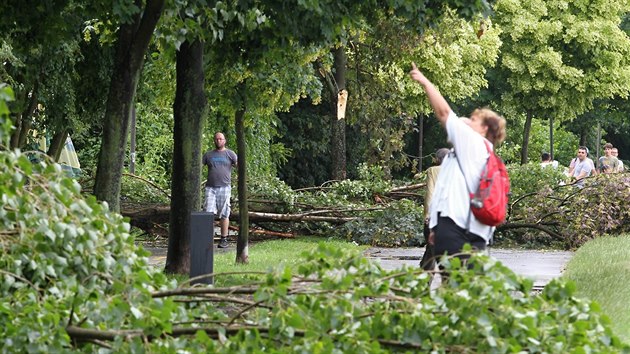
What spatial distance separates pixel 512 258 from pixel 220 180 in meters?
4.89

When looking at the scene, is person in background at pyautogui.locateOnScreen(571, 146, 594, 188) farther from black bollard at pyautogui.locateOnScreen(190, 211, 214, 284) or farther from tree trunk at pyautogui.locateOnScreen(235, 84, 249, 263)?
black bollard at pyautogui.locateOnScreen(190, 211, 214, 284)

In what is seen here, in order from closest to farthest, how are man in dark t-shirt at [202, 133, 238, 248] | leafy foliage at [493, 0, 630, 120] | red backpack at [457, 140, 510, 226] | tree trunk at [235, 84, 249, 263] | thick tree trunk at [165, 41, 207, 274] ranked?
red backpack at [457, 140, 510, 226], thick tree trunk at [165, 41, 207, 274], tree trunk at [235, 84, 249, 263], man in dark t-shirt at [202, 133, 238, 248], leafy foliage at [493, 0, 630, 120]

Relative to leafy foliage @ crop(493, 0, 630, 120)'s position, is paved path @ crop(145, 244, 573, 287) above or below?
below

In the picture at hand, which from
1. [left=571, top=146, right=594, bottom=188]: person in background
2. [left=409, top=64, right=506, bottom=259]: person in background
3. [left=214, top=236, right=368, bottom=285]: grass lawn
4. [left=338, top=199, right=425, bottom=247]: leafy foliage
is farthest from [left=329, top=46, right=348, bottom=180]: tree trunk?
[left=409, top=64, right=506, bottom=259]: person in background

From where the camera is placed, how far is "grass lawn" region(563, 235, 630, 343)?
1080 centimetres

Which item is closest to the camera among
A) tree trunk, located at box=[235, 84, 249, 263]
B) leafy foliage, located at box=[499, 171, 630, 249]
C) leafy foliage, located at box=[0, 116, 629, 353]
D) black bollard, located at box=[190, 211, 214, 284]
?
leafy foliage, located at box=[0, 116, 629, 353]

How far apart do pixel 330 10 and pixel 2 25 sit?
349cm

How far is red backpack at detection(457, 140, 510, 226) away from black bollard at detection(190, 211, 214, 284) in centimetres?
511

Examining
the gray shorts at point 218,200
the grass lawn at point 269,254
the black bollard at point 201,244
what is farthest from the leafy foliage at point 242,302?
the gray shorts at point 218,200

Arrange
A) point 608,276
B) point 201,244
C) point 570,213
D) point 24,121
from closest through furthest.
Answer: point 201,244 < point 608,276 < point 570,213 < point 24,121

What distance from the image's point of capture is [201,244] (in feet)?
43.2

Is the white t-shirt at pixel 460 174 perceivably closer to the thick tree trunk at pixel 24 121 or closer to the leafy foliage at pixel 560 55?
the thick tree trunk at pixel 24 121

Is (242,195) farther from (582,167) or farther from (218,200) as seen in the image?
(582,167)

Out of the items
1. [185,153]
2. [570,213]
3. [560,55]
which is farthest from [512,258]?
[560,55]
